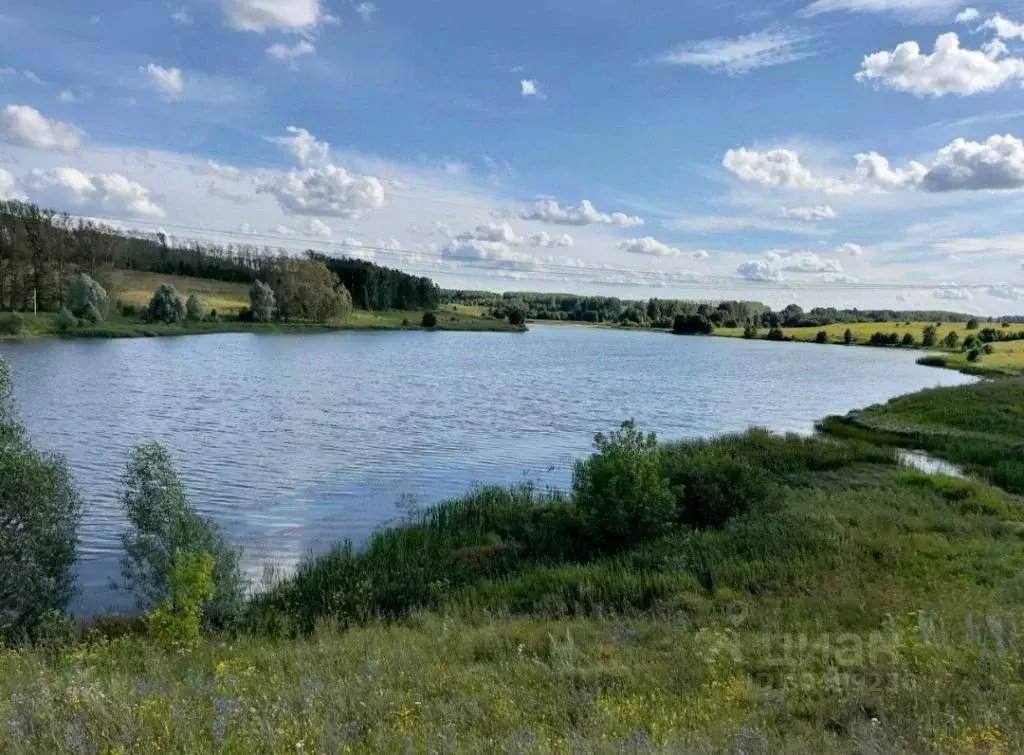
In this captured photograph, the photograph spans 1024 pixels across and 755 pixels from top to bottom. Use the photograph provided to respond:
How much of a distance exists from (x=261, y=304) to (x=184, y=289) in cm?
1824

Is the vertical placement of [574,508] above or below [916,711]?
below

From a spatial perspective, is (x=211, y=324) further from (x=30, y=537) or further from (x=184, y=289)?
(x=30, y=537)

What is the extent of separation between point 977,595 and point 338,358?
73799mm

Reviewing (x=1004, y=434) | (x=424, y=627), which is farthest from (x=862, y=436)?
(x=424, y=627)

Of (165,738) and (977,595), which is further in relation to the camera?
(977,595)

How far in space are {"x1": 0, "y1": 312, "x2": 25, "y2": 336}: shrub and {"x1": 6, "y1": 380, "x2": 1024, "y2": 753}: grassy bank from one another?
85.9m

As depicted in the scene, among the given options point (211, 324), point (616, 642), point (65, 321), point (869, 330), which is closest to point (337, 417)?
point (616, 642)

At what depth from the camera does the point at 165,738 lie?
5.16 m

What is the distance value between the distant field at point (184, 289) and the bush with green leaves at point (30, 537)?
386 feet

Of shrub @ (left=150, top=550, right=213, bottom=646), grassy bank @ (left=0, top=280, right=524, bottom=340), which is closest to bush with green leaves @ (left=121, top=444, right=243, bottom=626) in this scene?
shrub @ (left=150, top=550, right=213, bottom=646)

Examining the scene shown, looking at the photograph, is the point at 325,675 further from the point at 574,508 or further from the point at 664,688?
the point at 574,508

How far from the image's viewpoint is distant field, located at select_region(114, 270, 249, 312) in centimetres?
12527

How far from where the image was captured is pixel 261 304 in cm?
13388

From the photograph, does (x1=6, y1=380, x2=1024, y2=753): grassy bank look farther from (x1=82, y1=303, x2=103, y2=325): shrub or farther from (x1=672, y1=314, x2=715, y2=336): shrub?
(x1=672, y1=314, x2=715, y2=336): shrub
